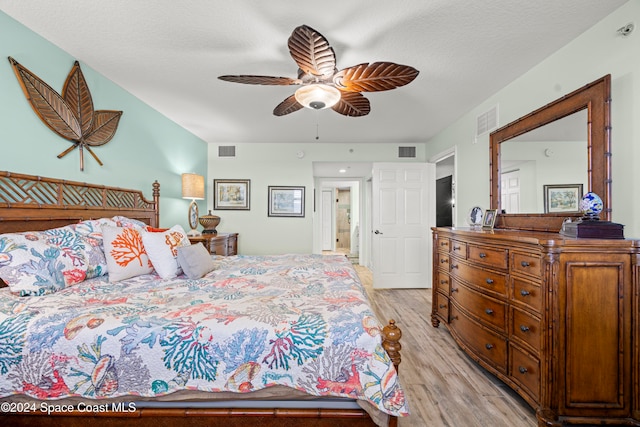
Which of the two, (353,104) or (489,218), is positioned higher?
(353,104)

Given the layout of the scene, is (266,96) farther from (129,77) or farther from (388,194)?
(388,194)

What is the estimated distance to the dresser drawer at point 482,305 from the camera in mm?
1874

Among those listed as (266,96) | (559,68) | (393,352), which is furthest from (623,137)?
(266,96)

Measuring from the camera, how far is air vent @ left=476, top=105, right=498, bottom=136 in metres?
2.78

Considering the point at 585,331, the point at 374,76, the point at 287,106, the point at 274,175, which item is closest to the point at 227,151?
the point at 274,175

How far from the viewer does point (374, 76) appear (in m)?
1.78

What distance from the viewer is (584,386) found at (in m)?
1.45

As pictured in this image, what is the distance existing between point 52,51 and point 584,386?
4097 millimetres

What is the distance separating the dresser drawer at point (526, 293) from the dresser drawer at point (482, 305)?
0.15m

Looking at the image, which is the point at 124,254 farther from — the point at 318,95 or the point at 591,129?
the point at 591,129

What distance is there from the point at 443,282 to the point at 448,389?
42.6 inches

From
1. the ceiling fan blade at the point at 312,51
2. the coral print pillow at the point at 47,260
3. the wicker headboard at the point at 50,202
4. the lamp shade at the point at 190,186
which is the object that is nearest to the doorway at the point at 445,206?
the ceiling fan blade at the point at 312,51

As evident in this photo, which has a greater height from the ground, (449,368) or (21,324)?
(21,324)

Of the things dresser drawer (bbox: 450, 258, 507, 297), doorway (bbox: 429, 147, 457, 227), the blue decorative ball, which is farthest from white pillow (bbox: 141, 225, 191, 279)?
doorway (bbox: 429, 147, 457, 227)
